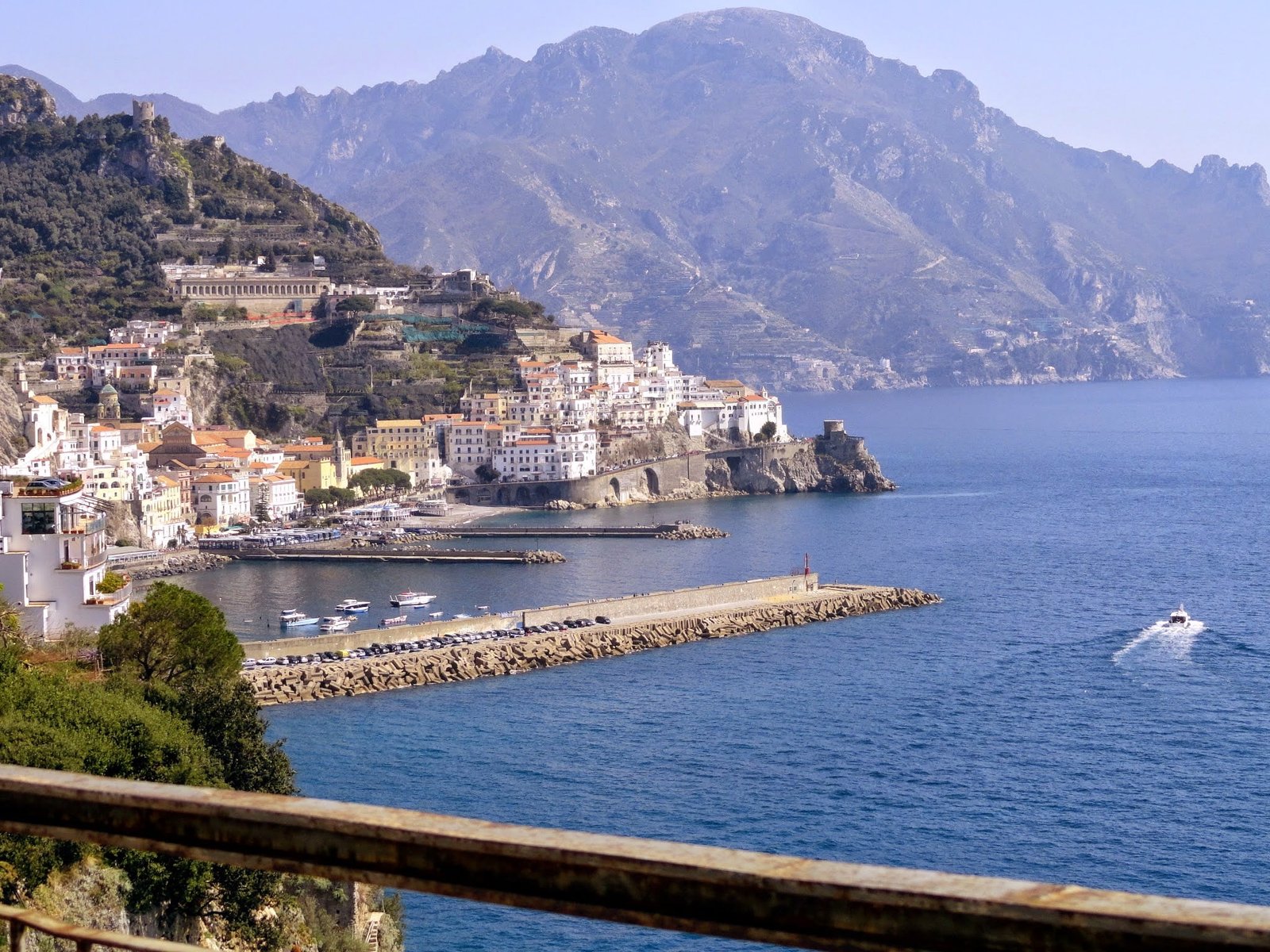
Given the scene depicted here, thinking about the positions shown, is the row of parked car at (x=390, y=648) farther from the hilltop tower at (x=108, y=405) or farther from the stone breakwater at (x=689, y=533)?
the hilltop tower at (x=108, y=405)

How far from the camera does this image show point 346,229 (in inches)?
3046

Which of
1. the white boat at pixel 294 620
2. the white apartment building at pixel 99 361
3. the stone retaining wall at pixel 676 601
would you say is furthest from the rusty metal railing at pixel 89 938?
the white apartment building at pixel 99 361

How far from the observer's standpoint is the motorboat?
36.2 metres

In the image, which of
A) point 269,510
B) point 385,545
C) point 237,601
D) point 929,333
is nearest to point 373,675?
point 237,601

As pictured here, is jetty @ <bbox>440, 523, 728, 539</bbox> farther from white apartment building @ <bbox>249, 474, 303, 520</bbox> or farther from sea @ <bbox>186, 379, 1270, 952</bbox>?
white apartment building @ <bbox>249, 474, 303, 520</bbox>

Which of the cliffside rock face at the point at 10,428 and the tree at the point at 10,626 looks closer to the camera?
the tree at the point at 10,626

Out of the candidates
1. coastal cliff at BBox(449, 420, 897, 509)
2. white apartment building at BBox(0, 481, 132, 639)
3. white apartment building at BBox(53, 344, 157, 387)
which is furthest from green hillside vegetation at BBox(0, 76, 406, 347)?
white apartment building at BBox(0, 481, 132, 639)

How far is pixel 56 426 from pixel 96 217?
80.1 feet

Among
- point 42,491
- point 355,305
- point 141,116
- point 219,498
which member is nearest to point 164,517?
point 219,498

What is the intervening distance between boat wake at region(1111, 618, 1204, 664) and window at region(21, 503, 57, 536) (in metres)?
Answer: 17.0

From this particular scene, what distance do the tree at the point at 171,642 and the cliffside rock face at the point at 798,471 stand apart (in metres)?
42.5

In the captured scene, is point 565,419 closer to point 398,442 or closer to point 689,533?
point 398,442

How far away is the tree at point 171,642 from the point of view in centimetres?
1953

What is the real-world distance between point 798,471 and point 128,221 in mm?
29472
